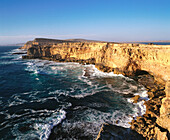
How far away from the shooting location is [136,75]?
33406 mm

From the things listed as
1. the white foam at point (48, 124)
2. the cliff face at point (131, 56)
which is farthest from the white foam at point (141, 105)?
the white foam at point (48, 124)

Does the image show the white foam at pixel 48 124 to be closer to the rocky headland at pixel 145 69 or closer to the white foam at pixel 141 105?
the rocky headland at pixel 145 69

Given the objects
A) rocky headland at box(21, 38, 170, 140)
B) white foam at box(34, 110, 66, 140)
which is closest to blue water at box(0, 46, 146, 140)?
white foam at box(34, 110, 66, 140)

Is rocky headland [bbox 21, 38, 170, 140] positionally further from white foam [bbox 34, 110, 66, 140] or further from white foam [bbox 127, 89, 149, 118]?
white foam [bbox 34, 110, 66, 140]

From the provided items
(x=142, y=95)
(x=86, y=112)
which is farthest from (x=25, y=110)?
(x=142, y=95)

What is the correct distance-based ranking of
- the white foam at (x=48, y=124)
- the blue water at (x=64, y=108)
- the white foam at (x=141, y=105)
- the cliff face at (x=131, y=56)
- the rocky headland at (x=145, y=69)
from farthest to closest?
1. the cliff face at (x=131, y=56)
2. the white foam at (x=141, y=105)
3. the blue water at (x=64, y=108)
4. the white foam at (x=48, y=124)
5. the rocky headland at (x=145, y=69)

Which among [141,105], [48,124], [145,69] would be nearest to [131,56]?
[145,69]

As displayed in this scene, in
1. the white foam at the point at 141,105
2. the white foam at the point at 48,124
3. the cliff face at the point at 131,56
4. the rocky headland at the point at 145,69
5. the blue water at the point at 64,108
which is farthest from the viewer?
the cliff face at the point at 131,56

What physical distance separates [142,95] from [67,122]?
14621mm

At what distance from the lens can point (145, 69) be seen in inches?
1246

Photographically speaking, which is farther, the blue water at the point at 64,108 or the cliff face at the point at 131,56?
the cliff face at the point at 131,56

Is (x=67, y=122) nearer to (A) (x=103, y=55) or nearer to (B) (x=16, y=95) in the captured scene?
(B) (x=16, y=95)

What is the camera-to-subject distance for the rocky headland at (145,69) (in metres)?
9.78

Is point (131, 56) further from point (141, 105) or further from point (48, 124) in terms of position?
point (48, 124)
